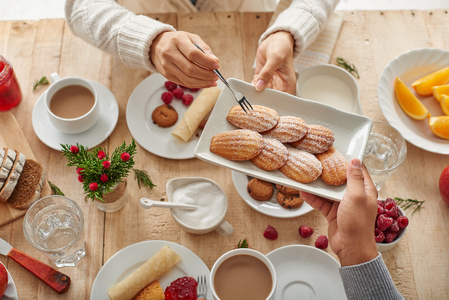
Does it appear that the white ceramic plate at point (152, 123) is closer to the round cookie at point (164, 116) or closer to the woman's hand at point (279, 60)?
the round cookie at point (164, 116)

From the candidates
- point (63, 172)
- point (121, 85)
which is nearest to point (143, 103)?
point (121, 85)

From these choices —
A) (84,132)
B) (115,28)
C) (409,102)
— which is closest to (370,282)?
(409,102)

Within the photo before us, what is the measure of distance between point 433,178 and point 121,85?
1210 millimetres

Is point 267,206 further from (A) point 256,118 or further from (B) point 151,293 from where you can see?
(B) point 151,293

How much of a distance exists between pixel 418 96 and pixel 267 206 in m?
0.75

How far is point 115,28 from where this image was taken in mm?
1607

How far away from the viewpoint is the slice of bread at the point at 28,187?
1.46m

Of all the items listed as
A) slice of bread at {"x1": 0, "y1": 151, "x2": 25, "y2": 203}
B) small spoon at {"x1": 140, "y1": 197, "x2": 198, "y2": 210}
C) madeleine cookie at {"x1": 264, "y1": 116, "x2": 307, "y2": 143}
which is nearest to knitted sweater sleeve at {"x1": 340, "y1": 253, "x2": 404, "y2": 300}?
madeleine cookie at {"x1": 264, "y1": 116, "x2": 307, "y2": 143}

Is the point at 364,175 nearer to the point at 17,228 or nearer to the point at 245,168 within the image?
the point at 245,168

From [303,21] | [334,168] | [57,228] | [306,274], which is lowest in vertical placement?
[57,228]

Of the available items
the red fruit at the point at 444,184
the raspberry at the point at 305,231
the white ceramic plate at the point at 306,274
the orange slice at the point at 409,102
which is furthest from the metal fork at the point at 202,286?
the orange slice at the point at 409,102

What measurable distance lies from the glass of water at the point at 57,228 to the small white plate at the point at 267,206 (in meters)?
0.52

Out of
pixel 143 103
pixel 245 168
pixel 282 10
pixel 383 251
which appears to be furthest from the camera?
pixel 282 10

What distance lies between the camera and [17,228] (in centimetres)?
148
